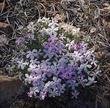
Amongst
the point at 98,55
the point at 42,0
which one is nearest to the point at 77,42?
the point at 98,55

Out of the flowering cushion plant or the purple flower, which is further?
the purple flower

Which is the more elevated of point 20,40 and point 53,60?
point 20,40

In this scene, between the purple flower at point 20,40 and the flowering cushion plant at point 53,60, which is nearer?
the flowering cushion plant at point 53,60

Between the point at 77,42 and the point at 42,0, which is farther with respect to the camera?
the point at 42,0

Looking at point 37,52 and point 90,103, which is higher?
point 37,52

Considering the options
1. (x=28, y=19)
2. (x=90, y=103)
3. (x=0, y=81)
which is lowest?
(x=90, y=103)

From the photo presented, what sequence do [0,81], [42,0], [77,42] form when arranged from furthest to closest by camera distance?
[42,0] → [77,42] → [0,81]

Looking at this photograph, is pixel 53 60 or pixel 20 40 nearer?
pixel 53 60

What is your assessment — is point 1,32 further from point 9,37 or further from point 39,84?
point 39,84
